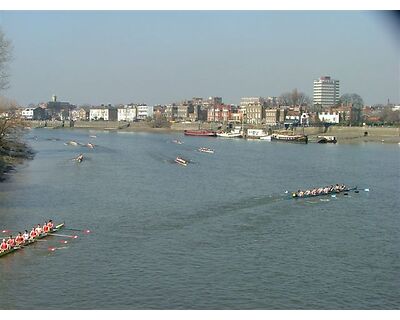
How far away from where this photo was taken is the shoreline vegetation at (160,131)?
1856 cm

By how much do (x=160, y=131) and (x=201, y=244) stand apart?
139 feet

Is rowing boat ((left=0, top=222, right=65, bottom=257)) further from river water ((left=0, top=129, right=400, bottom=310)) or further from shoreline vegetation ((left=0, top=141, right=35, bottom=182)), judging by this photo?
shoreline vegetation ((left=0, top=141, right=35, bottom=182))

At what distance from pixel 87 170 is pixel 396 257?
10.9 metres

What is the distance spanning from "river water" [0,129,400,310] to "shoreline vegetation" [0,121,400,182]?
280 centimetres

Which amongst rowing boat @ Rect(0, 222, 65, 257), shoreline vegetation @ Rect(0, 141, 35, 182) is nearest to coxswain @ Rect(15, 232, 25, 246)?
rowing boat @ Rect(0, 222, 65, 257)

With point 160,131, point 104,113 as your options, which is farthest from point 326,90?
point 160,131

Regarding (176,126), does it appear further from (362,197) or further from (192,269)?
(192,269)

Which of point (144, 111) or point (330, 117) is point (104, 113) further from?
point (330, 117)

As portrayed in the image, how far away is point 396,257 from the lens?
8.05 meters

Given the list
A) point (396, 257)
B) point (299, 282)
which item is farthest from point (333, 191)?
point (299, 282)

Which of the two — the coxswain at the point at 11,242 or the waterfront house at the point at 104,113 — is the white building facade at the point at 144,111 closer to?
the waterfront house at the point at 104,113

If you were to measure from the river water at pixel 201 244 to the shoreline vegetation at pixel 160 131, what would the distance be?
2797 millimetres

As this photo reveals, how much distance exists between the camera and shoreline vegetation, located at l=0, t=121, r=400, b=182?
731 inches
